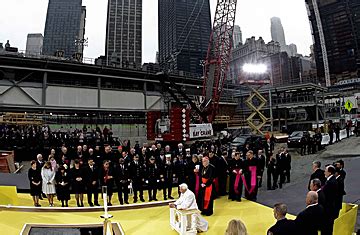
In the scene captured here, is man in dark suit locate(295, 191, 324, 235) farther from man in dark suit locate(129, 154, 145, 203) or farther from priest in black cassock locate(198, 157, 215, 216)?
Answer: man in dark suit locate(129, 154, 145, 203)

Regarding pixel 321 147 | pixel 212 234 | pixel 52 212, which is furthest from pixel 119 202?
pixel 321 147

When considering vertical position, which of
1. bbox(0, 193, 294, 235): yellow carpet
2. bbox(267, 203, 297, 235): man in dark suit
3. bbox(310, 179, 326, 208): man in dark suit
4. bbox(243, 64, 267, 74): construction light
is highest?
bbox(243, 64, 267, 74): construction light

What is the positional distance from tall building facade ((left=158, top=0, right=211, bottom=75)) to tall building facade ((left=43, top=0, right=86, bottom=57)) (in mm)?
58749

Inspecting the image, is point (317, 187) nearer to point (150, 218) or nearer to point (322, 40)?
point (150, 218)

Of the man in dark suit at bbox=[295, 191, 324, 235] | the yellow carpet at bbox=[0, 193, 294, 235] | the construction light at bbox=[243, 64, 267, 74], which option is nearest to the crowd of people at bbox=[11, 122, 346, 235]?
the yellow carpet at bbox=[0, 193, 294, 235]

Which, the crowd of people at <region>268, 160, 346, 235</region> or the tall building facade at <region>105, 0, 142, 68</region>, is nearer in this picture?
the crowd of people at <region>268, 160, 346, 235</region>

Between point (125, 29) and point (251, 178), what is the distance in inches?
3384

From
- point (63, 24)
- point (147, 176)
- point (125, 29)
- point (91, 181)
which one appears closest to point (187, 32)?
point (125, 29)

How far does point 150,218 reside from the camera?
24.0 ft

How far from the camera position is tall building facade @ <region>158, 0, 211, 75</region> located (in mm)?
71125

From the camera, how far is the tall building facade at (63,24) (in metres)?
119

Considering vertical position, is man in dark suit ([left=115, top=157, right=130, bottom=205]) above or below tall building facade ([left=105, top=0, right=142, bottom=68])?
below

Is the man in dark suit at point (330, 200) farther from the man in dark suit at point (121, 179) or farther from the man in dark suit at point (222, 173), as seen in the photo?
the man in dark suit at point (121, 179)

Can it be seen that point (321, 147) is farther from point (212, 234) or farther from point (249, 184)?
point (212, 234)
